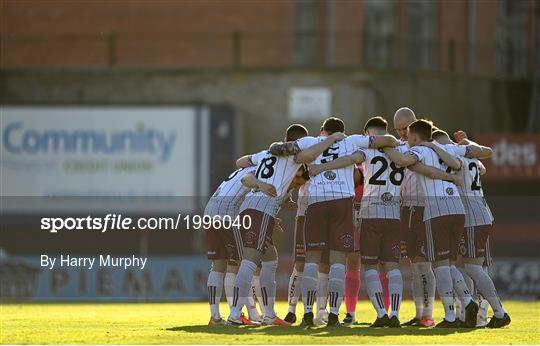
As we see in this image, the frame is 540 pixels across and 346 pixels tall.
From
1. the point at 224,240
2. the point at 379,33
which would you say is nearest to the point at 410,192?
the point at 224,240

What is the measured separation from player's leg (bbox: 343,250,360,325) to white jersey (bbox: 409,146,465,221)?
1003 millimetres

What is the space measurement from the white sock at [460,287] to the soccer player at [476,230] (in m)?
0.24

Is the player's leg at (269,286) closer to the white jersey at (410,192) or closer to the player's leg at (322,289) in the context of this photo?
the player's leg at (322,289)

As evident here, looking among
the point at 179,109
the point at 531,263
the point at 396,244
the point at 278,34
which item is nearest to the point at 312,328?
the point at 396,244

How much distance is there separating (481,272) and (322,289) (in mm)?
1902

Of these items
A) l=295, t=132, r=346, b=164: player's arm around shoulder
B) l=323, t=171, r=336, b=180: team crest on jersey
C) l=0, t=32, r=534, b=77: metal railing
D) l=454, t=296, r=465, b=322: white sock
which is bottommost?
l=454, t=296, r=465, b=322: white sock

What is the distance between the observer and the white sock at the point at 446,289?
17.0m

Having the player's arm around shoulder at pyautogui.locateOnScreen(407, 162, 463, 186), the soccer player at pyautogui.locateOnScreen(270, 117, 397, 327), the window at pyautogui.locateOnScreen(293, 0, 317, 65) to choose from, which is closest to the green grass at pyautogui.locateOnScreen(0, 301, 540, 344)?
the soccer player at pyautogui.locateOnScreen(270, 117, 397, 327)

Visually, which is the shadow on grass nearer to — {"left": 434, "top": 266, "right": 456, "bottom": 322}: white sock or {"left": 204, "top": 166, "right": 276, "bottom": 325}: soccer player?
{"left": 434, "top": 266, "right": 456, "bottom": 322}: white sock

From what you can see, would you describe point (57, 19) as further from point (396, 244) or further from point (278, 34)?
point (396, 244)

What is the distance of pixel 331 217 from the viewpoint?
55.5 ft

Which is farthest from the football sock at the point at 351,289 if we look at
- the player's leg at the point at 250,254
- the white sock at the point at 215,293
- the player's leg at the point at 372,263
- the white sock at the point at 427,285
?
the white sock at the point at 215,293

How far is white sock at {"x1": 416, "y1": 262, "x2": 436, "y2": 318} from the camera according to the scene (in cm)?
1769

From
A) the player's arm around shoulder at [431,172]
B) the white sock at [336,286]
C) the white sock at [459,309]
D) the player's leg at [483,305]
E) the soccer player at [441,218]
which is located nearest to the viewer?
the white sock at [336,286]
